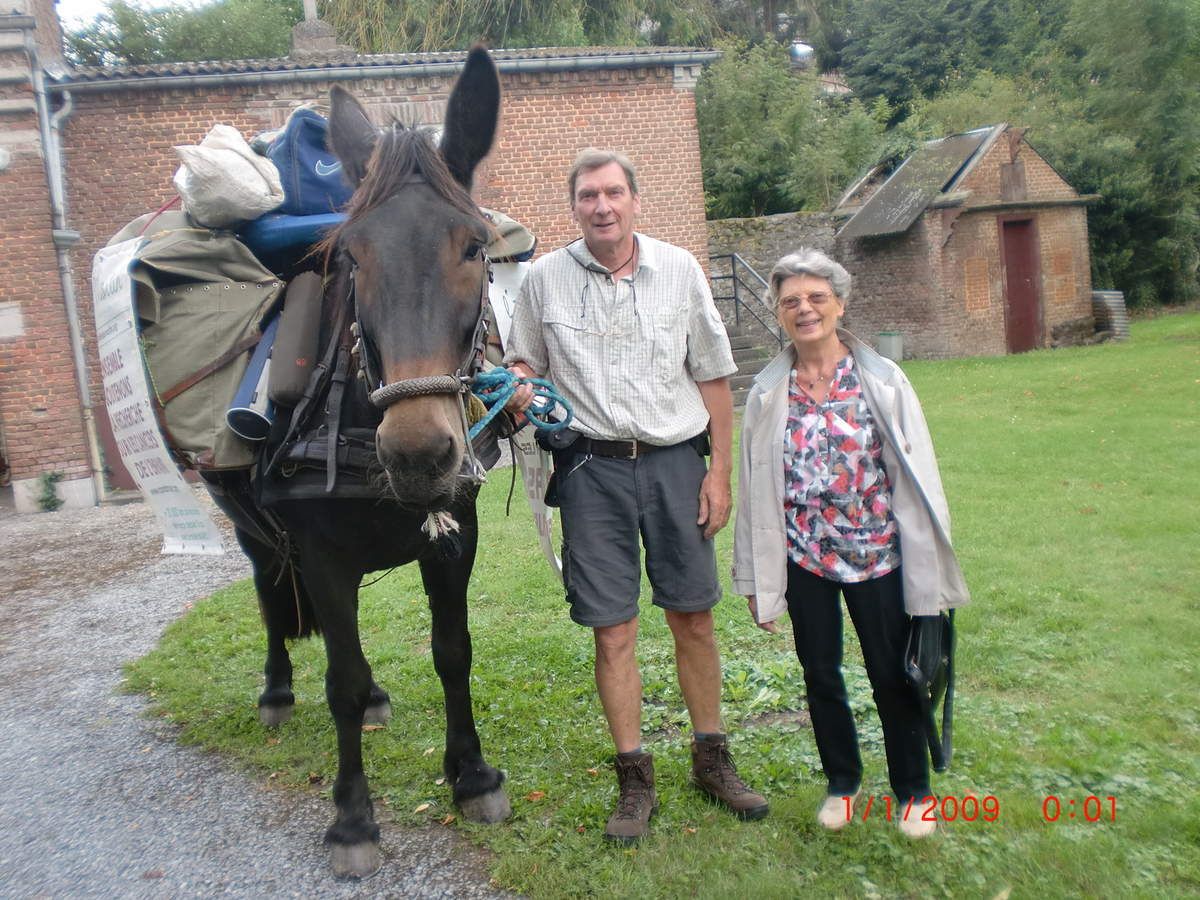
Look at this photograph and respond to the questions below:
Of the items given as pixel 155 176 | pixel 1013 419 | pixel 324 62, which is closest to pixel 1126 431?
pixel 1013 419

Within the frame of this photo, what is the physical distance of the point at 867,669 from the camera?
2939mm

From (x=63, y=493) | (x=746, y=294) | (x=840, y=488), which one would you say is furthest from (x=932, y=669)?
(x=746, y=294)

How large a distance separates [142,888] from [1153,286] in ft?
94.3

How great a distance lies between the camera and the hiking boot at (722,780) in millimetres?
3102

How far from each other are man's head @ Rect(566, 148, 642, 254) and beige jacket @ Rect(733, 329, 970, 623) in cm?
69

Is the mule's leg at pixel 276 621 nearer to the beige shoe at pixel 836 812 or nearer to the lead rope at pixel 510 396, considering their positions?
the lead rope at pixel 510 396

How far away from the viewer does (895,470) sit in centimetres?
280

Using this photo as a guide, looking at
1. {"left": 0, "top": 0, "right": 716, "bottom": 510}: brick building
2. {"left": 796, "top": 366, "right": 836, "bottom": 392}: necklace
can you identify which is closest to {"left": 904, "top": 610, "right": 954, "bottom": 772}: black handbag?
{"left": 796, "top": 366, "right": 836, "bottom": 392}: necklace

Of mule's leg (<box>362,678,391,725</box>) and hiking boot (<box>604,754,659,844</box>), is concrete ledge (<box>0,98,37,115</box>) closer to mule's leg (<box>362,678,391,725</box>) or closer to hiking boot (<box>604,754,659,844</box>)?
mule's leg (<box>362,678,391,725</box>)

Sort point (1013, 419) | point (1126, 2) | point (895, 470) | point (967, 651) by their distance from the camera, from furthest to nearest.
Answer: point (1126, 2) → point (1013, 419) → point (967, 651) → point (895, 470)

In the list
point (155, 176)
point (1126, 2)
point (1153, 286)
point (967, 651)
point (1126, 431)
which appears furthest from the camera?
point (1153, 286)

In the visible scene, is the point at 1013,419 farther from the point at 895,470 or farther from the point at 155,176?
the point at 155,176

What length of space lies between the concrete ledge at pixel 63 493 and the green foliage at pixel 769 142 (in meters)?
18.2

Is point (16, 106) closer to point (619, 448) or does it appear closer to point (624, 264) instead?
point (624, 264)
